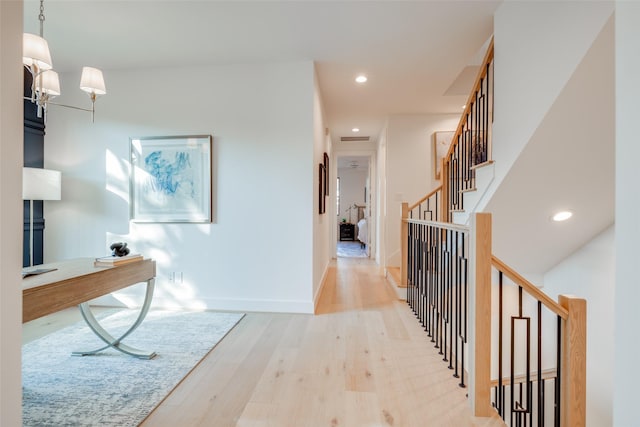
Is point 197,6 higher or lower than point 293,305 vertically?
higher

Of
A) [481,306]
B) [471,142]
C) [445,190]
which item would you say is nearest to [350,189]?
[445,190]

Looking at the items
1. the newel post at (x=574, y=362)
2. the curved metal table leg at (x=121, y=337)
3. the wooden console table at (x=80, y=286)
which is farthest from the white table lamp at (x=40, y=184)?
the newel post at (x=574, y=362)

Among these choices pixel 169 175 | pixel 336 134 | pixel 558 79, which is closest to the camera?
pixel 558 79

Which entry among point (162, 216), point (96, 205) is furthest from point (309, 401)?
point (96, 205)

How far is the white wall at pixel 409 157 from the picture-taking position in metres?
5.16

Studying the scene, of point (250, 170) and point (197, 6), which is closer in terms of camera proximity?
point (197, 6)

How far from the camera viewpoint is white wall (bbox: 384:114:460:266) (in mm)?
5160

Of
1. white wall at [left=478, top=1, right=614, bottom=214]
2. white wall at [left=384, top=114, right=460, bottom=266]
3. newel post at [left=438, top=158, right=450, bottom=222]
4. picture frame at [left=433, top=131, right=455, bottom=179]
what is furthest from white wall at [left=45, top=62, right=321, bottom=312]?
picture frame at [left=433, top=131, right=455, bottom=179]

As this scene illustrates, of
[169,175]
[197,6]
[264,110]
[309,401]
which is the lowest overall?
[309,401]

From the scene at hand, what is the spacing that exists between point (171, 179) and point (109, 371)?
195 cm

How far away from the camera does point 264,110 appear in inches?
131

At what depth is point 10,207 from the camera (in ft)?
2.72

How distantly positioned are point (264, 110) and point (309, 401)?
8.92ft

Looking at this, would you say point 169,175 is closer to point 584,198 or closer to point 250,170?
point 250,170
